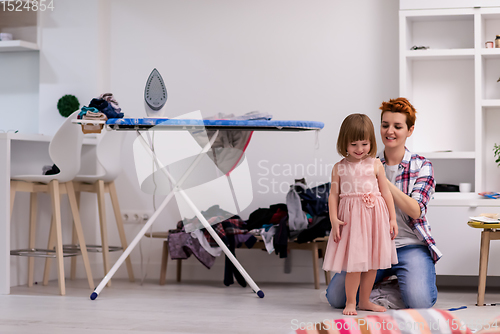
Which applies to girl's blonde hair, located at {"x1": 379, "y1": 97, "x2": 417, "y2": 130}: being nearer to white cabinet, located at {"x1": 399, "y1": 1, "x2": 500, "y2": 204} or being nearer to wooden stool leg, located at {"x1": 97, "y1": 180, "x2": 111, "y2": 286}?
white cabinet, located at {"x1": 399, "y1": 1, "x2": 500, "y2": 204}

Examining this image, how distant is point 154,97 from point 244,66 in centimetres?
114

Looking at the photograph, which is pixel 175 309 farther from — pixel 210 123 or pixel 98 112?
pixel 98 112

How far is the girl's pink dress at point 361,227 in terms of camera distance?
2477 mm

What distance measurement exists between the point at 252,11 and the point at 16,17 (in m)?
1.76

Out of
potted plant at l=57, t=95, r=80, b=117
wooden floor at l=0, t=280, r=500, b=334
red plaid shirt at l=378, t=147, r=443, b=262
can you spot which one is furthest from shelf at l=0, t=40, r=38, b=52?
red plaid shirt at l=378, t=147, r=443, b=262

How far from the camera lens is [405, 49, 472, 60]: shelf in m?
3.34

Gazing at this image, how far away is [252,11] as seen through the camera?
3945 millimetres

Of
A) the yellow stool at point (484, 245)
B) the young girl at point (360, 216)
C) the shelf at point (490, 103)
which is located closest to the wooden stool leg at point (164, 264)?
the young girl at point (360, 216)

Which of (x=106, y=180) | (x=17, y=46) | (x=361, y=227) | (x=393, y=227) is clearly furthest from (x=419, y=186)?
(x=17, y=46)

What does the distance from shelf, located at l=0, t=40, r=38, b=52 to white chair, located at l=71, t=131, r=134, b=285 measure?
1.04 m

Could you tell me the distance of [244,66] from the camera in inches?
156

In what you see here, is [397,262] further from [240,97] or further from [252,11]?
[252,11]

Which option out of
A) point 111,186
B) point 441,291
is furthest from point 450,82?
point 111,186

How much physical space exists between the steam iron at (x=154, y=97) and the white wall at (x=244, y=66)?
1025 millimetres
